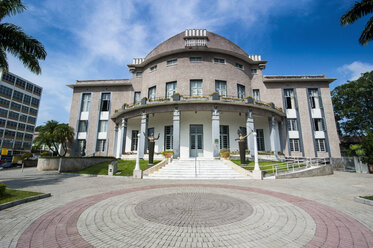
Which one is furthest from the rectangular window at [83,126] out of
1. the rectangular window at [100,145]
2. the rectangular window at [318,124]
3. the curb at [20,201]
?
the rectangular window at [318,124]

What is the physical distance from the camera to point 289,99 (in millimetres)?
25078

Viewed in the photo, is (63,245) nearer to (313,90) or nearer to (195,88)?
(195,88)

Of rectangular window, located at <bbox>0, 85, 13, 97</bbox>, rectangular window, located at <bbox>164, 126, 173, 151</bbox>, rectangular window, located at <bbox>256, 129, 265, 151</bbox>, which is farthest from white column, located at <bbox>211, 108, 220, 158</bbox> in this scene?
rectangular window, located at <bbox>0, 85, 13, 97</bbox>

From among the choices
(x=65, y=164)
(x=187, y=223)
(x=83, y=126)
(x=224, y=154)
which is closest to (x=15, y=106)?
(x=83, y=126)

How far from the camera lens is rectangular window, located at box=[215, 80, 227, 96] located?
22641mm

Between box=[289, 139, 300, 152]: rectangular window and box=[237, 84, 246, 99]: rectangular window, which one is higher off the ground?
box=[237, 84, 246, 99]: rectangular window

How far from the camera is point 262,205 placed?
568 cm

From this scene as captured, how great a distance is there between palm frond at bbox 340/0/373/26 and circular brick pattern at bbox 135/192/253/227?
14.7 m

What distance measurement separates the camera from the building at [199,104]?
20906 millimetres

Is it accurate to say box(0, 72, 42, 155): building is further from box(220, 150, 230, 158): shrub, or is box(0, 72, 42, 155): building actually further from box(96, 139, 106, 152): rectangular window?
box(220, 150, 230, 158): shrub

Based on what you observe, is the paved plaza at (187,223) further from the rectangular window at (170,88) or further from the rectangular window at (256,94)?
the rectangular window at (256,94)

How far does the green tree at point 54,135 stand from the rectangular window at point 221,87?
864 inches

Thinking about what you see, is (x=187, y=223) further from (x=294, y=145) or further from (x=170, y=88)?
(x=294, y=145)

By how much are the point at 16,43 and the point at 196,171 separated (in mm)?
15126
